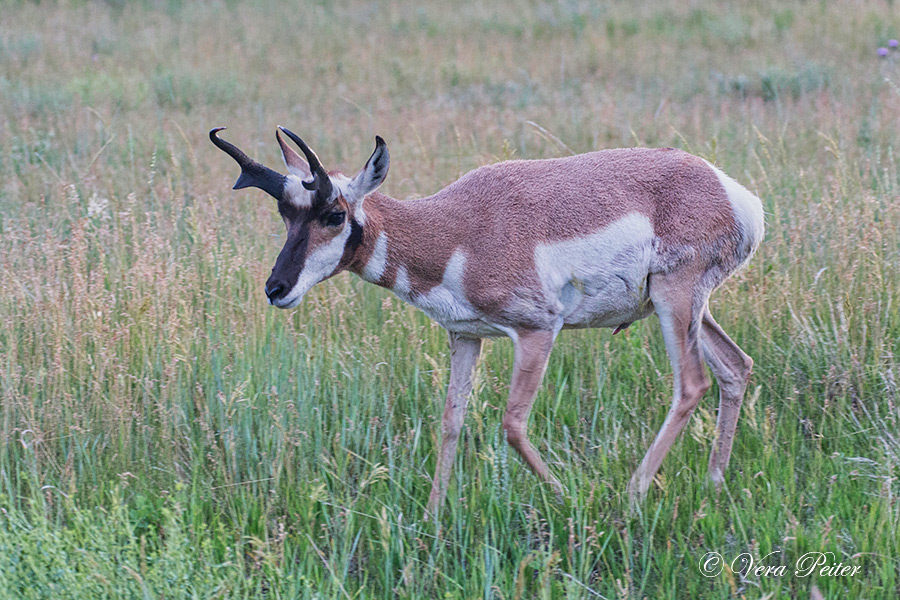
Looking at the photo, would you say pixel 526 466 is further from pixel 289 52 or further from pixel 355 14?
pixel 355 14

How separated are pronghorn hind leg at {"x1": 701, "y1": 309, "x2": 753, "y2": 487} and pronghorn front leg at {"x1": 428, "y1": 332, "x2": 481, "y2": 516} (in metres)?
1.17

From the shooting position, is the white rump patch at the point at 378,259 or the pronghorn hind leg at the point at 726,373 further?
the pronghorn hind leg at the point at 726,373

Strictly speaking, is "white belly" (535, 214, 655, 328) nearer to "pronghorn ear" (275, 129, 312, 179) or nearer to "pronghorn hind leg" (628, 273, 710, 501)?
"pronghorn hind leg" (628, 273, 710, 501)

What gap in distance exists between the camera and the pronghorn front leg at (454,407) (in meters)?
4.19

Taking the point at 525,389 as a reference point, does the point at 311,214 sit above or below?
above

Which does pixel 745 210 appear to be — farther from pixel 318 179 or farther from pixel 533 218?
Result: pixel 318 179

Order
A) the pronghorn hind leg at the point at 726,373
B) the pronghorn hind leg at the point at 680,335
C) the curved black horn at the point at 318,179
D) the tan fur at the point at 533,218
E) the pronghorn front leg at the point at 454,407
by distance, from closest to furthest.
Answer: the curved black horn at the point at 318,179 < the pronghorn front leg at the point at 454,407 < the tan fur at the point at 533,218 < the pronghorn hind leg at the point at 680,335 < the pronghorn hind leg at the point at 726,373

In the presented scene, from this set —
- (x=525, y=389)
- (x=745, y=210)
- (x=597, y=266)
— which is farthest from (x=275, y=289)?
(x=745, y=210)

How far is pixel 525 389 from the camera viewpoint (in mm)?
4285

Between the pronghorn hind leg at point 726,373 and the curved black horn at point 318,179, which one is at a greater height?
the curved black horn at point 318,179

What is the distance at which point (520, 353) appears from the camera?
169 inches

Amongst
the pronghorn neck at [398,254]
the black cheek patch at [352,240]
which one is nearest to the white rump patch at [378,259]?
the pronghorn neck at [398,254]
